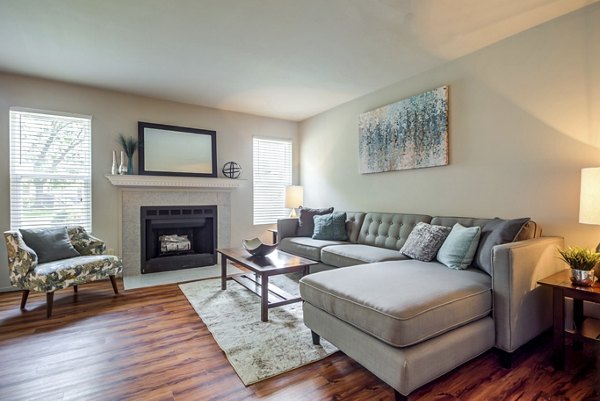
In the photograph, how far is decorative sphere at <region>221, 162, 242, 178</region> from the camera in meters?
4.88

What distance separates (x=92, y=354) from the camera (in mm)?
2102

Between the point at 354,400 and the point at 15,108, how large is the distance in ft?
15.1

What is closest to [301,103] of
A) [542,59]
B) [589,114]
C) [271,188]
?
[271,188]

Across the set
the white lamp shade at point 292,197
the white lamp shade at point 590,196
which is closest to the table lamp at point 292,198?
the white lamp shade at point 292,197

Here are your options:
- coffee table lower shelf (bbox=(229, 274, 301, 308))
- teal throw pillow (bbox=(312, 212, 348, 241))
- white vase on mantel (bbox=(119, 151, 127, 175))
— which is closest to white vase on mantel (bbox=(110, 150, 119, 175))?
white vase on mantel (bbox=(119, 151, 127, 175))

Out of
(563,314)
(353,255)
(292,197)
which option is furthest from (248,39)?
(563,314)

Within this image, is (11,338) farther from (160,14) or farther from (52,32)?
(160,14)

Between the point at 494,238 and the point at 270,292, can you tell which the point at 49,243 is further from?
the point at 494,238

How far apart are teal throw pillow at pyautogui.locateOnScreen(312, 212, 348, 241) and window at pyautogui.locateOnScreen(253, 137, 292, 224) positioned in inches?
56.9

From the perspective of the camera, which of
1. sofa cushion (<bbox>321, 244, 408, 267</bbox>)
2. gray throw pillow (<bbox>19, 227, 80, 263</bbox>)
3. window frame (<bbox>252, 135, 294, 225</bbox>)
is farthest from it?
window frame (<bbox>252, 135, 294, 225</bbox>)

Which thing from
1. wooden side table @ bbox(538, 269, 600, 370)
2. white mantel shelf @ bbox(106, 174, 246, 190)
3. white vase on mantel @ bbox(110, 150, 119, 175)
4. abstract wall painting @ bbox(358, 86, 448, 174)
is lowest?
wooden side table @ bbox(538, 269, 600, 370)

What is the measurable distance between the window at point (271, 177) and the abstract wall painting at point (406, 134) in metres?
1.69

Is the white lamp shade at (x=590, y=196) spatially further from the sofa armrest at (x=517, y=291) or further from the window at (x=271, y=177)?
the window at (x=271, y=177)

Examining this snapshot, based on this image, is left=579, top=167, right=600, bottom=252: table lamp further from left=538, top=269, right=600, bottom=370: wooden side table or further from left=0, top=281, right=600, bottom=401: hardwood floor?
left=0, top=281, right=600, bottom=401: hardwood floor
